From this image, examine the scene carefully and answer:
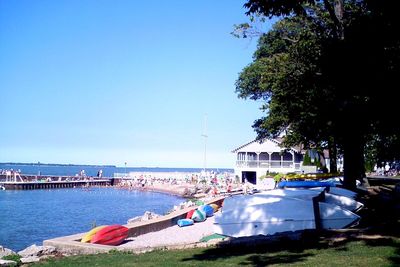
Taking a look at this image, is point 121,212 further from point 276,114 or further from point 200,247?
point 200,247

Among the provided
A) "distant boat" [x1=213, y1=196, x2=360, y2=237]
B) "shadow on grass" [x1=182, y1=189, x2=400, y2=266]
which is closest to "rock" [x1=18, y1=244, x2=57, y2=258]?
"shadow on grass" [x1=182, y1=189, x2=400, y2=266]

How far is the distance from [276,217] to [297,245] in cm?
491

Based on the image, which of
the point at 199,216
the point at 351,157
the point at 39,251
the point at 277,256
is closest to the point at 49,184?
the point at 199,216

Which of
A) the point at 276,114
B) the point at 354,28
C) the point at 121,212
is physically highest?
the point at 354,28

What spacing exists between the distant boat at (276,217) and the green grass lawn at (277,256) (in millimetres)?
4493

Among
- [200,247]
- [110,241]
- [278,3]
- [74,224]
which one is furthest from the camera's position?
[74,224]

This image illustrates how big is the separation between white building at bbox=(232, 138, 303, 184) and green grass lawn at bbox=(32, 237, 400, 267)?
1827 inches

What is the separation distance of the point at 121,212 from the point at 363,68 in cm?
3106

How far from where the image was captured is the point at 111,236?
17.7m

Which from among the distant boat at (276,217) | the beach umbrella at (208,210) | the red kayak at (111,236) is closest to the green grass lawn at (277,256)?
the distant boat at (276,217)

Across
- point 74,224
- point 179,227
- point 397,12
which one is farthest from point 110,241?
point 74,224

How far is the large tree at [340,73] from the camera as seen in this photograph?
1583 centimetres

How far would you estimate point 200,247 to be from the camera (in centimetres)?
1138

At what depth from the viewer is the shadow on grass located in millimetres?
8875
